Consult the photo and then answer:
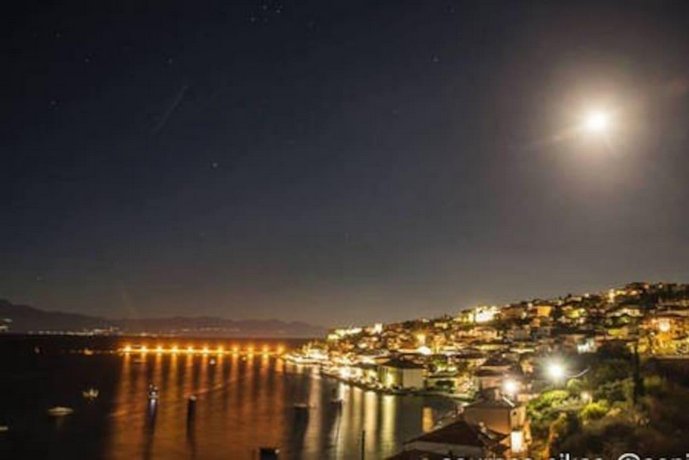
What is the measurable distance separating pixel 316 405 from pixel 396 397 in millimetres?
6757

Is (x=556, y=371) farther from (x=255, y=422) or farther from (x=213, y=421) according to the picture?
(x=213, y=421)

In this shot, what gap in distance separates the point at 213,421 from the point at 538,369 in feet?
53.3

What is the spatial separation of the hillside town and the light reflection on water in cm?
380

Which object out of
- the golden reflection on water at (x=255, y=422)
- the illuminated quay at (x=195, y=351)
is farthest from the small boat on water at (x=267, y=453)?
the illuminated quay at (x=195, y=351)

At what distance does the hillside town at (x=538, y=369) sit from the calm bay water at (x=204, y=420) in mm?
4075

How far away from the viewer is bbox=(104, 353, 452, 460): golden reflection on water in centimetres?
2539

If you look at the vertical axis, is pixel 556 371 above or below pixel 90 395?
above

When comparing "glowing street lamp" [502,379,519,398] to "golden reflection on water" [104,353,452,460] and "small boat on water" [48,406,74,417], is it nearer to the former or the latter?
"golden reflection on water" [104,353,452,460]

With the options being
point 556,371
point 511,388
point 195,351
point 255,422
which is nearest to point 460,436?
point 556,371

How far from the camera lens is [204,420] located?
110 ft

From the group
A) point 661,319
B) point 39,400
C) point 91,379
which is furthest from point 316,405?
point 91,379

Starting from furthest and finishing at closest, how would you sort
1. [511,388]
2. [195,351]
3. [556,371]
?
[195,351], [511,388], [556,371]

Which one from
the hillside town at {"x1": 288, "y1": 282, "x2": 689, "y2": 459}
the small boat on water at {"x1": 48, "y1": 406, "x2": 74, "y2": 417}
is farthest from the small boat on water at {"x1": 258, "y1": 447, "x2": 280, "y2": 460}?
the small boat on water at {"x1": 48, "y1": 406, "x2": 74, "y2": 417}

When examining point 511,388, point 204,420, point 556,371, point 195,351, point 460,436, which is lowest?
point 204,420
